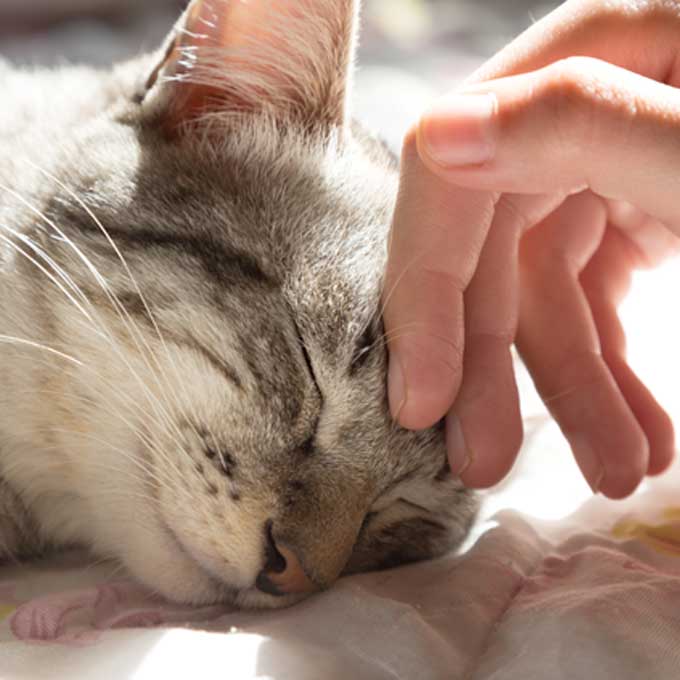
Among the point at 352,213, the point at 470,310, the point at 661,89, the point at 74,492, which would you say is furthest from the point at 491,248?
the point at 74,492

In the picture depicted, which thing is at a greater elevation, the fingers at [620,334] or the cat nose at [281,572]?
the fingers at [620,334]

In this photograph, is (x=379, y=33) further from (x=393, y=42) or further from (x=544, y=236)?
(x=544, y=236)

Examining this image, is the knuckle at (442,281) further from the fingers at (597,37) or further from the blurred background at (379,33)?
→ the blurred background at (379,33)

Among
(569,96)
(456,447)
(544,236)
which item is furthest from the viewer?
(544,236)

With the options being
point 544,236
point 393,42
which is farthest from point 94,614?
point 393,42

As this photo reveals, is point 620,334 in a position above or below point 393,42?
below

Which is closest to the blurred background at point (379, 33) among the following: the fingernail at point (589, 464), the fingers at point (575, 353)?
the fingers at point (575, 353)
